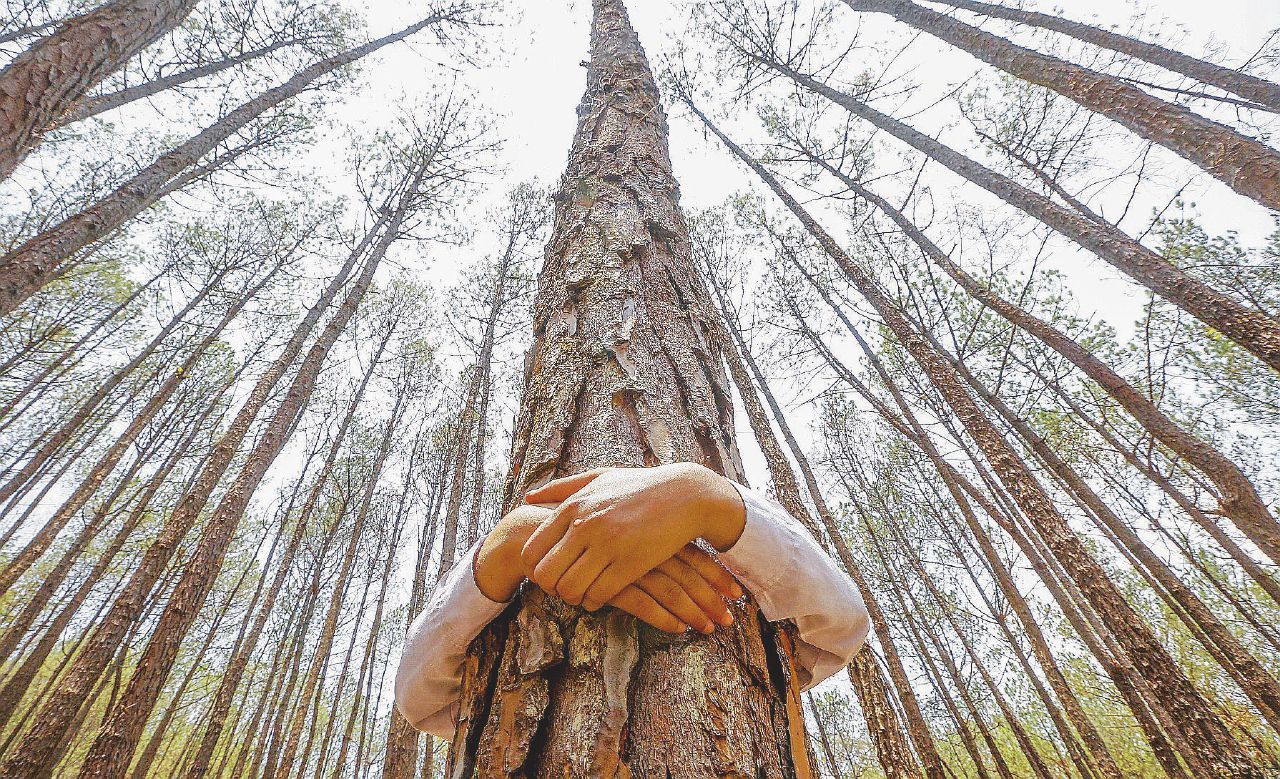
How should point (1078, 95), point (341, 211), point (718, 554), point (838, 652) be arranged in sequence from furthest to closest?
1. point (341, 211)
2. point (1078, 95)
3. point (838, 652)
4. point (718, 554)

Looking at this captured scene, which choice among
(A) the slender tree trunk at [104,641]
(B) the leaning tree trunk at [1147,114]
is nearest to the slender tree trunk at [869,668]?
(B) the leaning tree trunk at [1147,114]

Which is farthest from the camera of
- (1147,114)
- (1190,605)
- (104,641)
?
(1190,605)

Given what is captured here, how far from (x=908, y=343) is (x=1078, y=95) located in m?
2.79

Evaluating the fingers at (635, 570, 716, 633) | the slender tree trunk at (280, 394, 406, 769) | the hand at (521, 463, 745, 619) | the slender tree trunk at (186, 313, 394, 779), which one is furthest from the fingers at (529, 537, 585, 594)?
the slender tree trunk at (280, 394, 406, 769)

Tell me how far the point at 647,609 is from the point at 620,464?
0.31 m

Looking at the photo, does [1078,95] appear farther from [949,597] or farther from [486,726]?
[949,597]

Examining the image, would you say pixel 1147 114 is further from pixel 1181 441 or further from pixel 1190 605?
pixel 1190 605

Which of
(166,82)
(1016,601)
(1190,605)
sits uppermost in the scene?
(166,82)

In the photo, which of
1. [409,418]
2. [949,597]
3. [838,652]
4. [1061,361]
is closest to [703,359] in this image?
[838,652]

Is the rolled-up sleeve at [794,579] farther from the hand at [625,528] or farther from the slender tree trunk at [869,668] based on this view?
the slender tree trunk at [869,668]

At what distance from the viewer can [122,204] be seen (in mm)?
5188

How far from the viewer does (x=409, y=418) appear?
13.6 meters

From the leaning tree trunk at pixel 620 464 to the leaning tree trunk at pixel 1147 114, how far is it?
410cm

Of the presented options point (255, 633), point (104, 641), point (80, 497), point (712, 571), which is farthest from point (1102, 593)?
point (80, 497)
